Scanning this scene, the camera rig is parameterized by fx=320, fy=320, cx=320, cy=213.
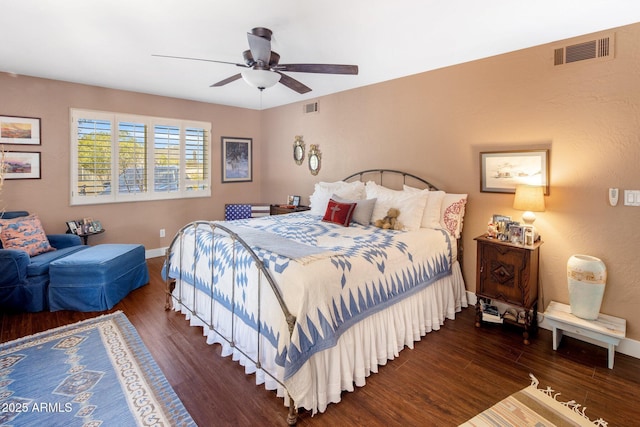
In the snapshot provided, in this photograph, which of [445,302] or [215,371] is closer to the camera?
[215,371]

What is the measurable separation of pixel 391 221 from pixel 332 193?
1114 millimetres

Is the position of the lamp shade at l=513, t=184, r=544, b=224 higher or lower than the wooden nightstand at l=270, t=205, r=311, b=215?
higher

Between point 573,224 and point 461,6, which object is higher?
point 461,6

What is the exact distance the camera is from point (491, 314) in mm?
3148

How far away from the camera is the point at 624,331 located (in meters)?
2.51

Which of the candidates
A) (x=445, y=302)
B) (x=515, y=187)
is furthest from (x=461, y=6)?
(x=445, y=302)

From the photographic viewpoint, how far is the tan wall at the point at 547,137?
2.66m

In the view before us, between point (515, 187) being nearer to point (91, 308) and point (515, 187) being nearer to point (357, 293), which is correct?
point (357, 293)

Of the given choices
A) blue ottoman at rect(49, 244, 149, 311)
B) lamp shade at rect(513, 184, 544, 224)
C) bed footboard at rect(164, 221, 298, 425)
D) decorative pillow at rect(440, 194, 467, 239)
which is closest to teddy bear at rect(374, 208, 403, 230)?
decorative pillow at rect(440, 194, 467, 239)

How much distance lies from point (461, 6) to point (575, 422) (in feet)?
9.64

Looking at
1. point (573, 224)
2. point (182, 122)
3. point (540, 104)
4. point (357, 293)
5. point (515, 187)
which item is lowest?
point (357, 293)

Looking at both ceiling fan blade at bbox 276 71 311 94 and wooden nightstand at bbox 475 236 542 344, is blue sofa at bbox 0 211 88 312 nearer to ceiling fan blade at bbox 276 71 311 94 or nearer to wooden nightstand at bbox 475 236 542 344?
ceiling fan blade at bbox 276 71 311 94

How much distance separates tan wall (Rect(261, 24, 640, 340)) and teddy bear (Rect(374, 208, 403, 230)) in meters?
0.79

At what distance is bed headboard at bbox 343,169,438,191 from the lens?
13.2ft
